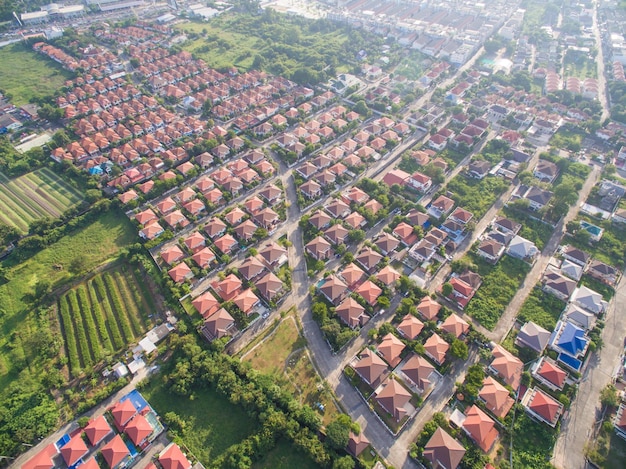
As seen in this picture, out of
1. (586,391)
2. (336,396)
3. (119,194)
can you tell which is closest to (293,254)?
(336,396)

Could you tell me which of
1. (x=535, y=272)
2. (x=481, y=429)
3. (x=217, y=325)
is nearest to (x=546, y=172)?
(x=535, y=272)

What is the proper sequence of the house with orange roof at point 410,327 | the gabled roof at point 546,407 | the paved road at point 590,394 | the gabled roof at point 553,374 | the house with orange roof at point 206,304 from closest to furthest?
1. the paved road at point 590,394
2. the gabled roof at point 546,407
3. the gabled roof at point 553,374
4. the house with orange roof at point 410,327
5. the house with orange roof at point 206,304

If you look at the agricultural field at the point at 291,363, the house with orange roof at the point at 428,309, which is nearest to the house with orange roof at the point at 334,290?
the agricultural field at the point at 291,363

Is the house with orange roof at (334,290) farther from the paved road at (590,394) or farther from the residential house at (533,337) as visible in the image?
the paved road at (590,394)

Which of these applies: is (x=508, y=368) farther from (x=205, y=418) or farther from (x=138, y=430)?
(x=138, y=430)

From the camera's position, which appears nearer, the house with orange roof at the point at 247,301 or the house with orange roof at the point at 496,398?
the house with orange roof at the point at 496,398

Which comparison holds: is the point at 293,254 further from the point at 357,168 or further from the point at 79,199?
the point at 79,199
